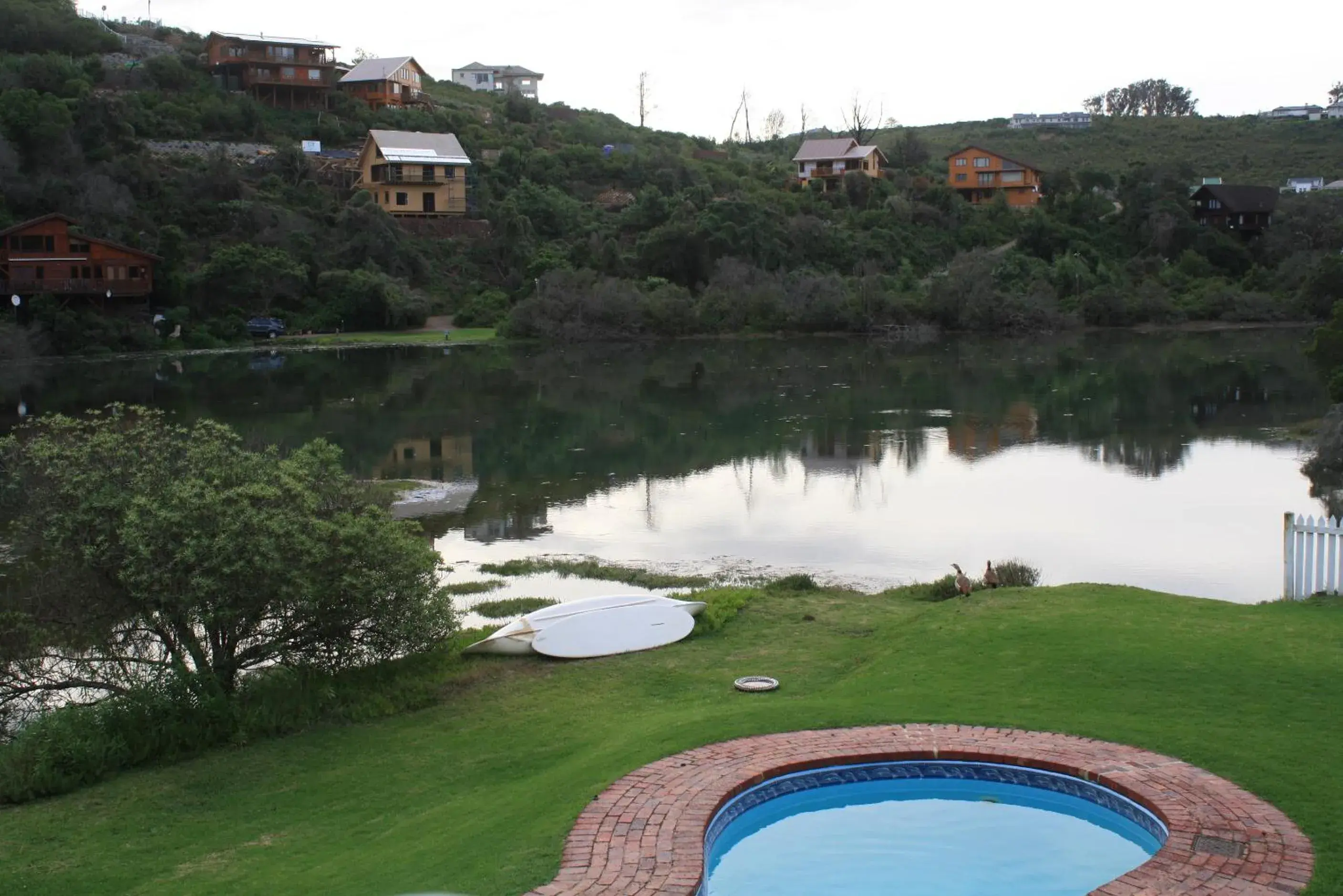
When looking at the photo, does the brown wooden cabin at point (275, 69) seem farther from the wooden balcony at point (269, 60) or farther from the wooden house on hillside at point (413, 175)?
the wooden house on hillside at point (413, 175)

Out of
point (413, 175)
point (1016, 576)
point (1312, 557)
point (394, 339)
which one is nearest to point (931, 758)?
point (1312, 557)

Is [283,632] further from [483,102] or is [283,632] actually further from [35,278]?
[483,102]

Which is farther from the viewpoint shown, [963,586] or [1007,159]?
[1007,159]

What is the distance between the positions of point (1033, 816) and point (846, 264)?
2896 inches

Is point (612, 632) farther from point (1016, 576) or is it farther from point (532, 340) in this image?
point (532, 340)

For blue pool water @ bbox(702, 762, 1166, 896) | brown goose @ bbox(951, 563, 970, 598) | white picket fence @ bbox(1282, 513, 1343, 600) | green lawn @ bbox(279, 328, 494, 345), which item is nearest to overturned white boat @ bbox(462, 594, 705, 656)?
brown goose @ bbox(951, 563, 970, 598)

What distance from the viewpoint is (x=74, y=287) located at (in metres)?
58.8

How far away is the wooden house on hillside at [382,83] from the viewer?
92.9 m

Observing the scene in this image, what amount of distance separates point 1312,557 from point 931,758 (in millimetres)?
7322

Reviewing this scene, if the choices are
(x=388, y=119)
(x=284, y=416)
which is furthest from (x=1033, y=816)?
(x=388, y=119)

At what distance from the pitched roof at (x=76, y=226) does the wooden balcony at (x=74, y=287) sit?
1362mm

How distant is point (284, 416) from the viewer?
39.0 metres

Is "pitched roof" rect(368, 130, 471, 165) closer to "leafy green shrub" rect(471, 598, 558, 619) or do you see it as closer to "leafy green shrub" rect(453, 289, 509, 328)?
"leafy green shrub" rect(453, 289, 509, 328)

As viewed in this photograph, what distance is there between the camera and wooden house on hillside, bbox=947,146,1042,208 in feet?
309
